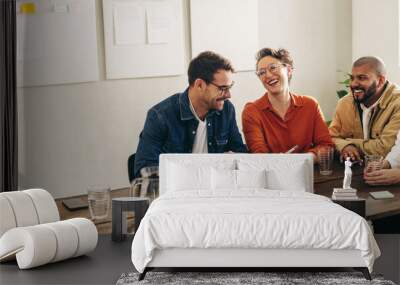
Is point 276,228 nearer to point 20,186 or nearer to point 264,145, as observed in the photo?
point 264,145

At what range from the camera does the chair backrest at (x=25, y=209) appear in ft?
19.7

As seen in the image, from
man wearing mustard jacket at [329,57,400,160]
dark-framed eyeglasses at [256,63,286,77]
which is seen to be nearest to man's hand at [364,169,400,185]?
man wearing mustard jacket at [329,57,400,160]

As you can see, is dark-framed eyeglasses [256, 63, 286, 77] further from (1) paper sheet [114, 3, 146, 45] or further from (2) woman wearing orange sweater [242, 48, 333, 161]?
(1) paper sheet [114, 3, 146, 45]

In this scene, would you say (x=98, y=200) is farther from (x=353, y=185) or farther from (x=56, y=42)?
(x=353, y=185)

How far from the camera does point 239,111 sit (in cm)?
717

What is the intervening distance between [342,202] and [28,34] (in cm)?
296

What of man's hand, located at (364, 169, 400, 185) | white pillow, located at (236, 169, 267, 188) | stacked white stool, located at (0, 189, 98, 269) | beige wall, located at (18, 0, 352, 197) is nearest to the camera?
stacked white stool, located at (0, 189, 98, 269)

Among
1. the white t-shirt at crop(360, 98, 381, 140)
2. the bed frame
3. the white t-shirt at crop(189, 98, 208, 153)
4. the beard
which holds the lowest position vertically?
the bed frame

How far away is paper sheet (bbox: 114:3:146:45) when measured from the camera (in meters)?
6.93

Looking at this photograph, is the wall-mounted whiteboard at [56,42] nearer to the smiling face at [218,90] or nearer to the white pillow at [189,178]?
the smiling face at [218,90]

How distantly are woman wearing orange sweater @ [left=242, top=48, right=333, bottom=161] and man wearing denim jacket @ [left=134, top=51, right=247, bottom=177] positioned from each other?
17cm

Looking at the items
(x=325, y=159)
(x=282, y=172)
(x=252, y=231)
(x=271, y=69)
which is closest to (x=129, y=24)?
(x=271, y=69)

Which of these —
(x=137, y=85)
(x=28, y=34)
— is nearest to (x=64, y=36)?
(x=28, y=34)

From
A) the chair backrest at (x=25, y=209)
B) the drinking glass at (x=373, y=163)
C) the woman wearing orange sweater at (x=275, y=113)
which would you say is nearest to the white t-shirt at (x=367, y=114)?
the drinking glass at (x=373, y=163)
